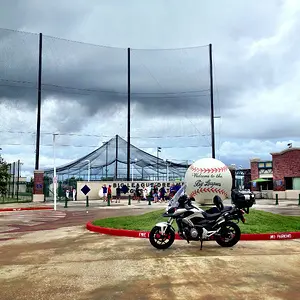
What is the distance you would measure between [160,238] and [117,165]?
43.1 m

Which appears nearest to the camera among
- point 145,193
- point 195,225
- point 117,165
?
point 195,225

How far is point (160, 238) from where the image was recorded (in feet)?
30.6

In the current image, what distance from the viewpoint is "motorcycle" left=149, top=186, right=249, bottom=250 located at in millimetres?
9055

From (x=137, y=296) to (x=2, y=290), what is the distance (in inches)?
88.5

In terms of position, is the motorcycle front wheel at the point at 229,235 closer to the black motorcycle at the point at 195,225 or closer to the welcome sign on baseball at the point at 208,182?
the black motorcycle at the point at 195,225

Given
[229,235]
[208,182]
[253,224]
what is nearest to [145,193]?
[208,182]

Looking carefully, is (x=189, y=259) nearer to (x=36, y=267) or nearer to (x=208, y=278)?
(x=208, y=278)

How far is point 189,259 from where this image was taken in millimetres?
8055

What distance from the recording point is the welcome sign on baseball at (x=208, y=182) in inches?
584

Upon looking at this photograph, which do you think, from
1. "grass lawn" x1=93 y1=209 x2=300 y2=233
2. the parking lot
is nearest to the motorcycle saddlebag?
the parking lot

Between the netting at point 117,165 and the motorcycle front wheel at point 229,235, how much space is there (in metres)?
38.9

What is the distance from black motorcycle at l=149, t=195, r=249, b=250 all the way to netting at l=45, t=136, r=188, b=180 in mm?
38860

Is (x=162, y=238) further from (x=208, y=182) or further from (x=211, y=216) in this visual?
(x=208, y=182)

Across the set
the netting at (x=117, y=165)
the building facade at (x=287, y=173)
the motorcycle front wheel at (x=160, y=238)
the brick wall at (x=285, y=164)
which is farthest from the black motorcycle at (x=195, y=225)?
the netting at (x=117, y=165)
